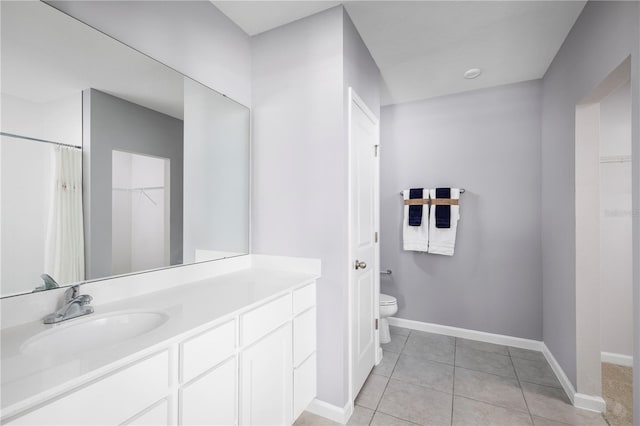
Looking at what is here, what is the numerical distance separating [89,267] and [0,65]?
2.50 feet

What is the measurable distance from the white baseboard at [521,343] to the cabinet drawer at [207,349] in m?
2.27

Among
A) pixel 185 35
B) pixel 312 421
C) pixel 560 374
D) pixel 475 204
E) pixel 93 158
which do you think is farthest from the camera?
pixel 475 204

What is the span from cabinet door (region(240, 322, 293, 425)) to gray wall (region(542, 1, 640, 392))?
1.56m

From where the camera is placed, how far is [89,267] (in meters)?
1.17

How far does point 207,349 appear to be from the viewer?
1031mm

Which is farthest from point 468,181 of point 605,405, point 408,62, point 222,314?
point 222,314

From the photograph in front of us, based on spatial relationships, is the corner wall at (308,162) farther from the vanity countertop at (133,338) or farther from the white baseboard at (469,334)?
the white baseboard at (469,334)

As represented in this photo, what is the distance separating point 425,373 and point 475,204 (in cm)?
165

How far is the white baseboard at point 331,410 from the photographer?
1683 millimetres

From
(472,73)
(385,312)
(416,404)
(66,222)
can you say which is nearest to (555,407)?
(416,404)

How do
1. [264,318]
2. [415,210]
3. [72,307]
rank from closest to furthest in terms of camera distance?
[72,307]
[264,318]
[415,210]

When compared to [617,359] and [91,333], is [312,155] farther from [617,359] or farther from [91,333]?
[617,359]

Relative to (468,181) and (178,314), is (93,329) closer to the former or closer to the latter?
(178,314)

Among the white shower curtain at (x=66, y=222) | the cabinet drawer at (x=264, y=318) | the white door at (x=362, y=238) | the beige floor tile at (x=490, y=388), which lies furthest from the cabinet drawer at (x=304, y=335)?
the beige floor tile at (x=490, y=388)
